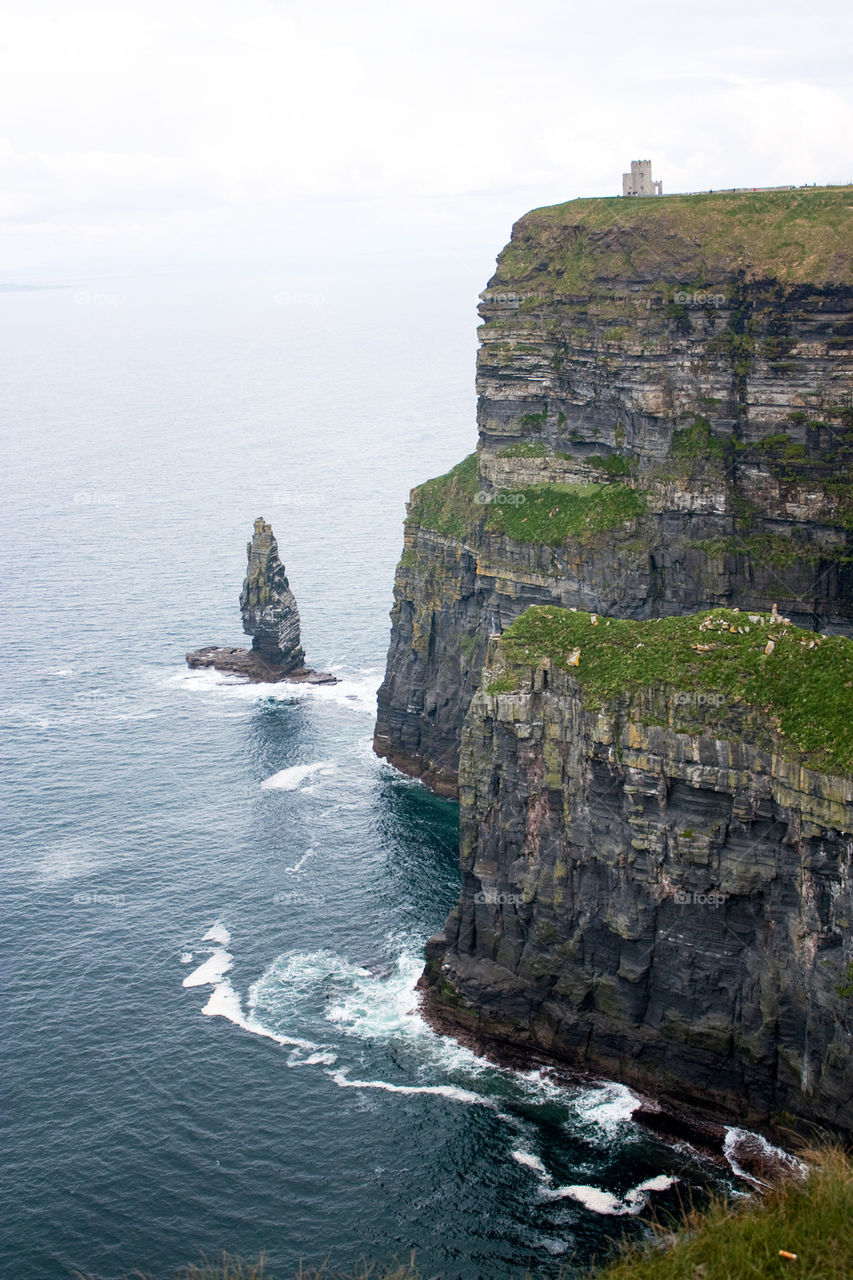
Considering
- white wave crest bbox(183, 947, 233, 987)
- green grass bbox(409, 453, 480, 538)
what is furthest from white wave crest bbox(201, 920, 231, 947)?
green grass bbox(409, 453, 480, 538)

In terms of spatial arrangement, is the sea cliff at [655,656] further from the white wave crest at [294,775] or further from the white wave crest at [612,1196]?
the white wave crest at [612,1196]

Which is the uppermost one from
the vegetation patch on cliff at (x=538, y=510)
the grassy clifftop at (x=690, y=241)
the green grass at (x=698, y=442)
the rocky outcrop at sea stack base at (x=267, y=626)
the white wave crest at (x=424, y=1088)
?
the grassy clifftop at (x=690, y=241)

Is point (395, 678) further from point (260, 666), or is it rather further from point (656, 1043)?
point (656, 1043)

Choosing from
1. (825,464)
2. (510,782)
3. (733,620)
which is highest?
(825,464)

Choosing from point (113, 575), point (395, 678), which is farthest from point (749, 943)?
point (113, 575)

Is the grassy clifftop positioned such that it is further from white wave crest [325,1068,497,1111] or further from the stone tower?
white wave crest [325,1068,497,1111]

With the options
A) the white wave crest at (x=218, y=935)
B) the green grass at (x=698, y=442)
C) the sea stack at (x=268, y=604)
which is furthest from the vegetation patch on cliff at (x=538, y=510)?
the white wave crest at (x=218, y=935)
